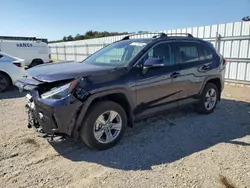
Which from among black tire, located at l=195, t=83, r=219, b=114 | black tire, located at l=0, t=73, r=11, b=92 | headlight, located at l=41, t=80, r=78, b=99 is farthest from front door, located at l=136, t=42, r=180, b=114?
black tire, located at l=0, t=73, r=11, b=92

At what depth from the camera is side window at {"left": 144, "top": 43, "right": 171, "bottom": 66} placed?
162 inches

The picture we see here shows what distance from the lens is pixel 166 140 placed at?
400 centimetres

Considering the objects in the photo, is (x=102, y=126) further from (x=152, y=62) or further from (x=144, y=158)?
(x=152, y=62)

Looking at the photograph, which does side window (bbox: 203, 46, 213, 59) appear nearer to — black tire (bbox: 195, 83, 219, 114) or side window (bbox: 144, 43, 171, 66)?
black tire (bbox: 195, 83, 219, 114)

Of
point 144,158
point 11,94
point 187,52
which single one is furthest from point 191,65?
point 11,94

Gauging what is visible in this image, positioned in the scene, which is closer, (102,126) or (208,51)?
(102,126)

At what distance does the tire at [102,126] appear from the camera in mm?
3379

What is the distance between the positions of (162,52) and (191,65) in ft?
2.75

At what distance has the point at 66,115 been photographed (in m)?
3.16

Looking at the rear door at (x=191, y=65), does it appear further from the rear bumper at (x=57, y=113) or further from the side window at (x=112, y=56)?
the rear bumper at (x=57, y=113)

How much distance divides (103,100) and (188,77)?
2.08m

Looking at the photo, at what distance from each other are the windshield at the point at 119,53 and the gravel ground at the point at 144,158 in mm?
1407

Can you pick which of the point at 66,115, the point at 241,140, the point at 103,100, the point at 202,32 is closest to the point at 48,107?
the point at 66,115

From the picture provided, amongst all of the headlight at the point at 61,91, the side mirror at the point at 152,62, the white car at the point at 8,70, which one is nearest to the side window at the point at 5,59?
the white car at the point at 8,70
